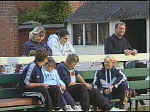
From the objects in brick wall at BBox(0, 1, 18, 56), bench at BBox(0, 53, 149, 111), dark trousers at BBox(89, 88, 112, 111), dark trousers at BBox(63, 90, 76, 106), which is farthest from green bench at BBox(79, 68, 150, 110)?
brick wall at BBox(0, 1, 18, 56)

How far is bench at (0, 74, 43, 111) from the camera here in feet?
29.7

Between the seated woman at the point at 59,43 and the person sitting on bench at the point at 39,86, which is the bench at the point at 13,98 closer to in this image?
the person sitting on bench at the point at 39,86

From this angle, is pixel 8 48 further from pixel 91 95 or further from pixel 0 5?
pixel 91 95

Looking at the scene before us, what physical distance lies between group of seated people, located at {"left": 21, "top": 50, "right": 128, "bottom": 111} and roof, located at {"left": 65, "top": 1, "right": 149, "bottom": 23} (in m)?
18.0

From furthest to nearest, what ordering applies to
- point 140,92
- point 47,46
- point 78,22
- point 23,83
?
point 78,22
point 140,92
point 47,46
point 23,83

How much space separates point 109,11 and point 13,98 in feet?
70.0

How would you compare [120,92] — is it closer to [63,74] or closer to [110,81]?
[110,81]

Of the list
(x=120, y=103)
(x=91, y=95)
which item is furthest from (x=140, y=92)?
(x=91, y=95)

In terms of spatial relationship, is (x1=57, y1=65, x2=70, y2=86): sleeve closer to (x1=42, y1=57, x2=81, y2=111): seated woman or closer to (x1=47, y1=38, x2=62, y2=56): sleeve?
(x1=42, y1=57, x2=81, y2=111): seated woman

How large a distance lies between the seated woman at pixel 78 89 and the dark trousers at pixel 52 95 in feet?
1.58

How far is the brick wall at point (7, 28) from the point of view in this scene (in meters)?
12.4

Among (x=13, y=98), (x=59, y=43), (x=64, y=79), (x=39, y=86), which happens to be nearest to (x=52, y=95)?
(x=39, y=86)

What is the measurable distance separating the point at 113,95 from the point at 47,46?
152 cm

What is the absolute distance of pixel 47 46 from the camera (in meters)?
10.3
